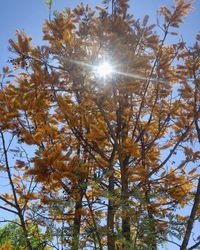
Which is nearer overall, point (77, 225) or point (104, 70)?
point (104, 70)

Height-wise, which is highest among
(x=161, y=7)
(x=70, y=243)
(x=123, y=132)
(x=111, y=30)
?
(x=161, y=7)

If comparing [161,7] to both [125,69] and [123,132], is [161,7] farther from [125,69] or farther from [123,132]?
[123,132]

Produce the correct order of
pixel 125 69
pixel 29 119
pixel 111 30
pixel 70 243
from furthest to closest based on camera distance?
pixel 29 119 → pixel 111 30 → pixel 125 69 → pixel 70 243

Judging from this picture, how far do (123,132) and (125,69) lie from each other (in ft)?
3.17

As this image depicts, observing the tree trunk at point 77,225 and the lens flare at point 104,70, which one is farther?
the lens flare at point 104,70

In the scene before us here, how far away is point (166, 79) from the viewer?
247 inches

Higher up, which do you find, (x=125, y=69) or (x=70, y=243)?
(x=125, y=69)

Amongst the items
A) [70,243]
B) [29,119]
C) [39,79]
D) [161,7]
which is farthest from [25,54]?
[70,243]

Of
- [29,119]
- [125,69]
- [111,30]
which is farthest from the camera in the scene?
[29,119]

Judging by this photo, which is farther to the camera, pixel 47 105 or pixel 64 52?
pixel 47 105

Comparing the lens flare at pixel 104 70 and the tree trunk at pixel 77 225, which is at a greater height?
the lens flare at pixel 104 70

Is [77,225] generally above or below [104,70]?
below

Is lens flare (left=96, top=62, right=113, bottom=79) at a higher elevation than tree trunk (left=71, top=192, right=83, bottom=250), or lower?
higher

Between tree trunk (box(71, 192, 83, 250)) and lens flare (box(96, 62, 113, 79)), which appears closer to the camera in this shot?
tree trunk (box(71, 192, 83, 250))
